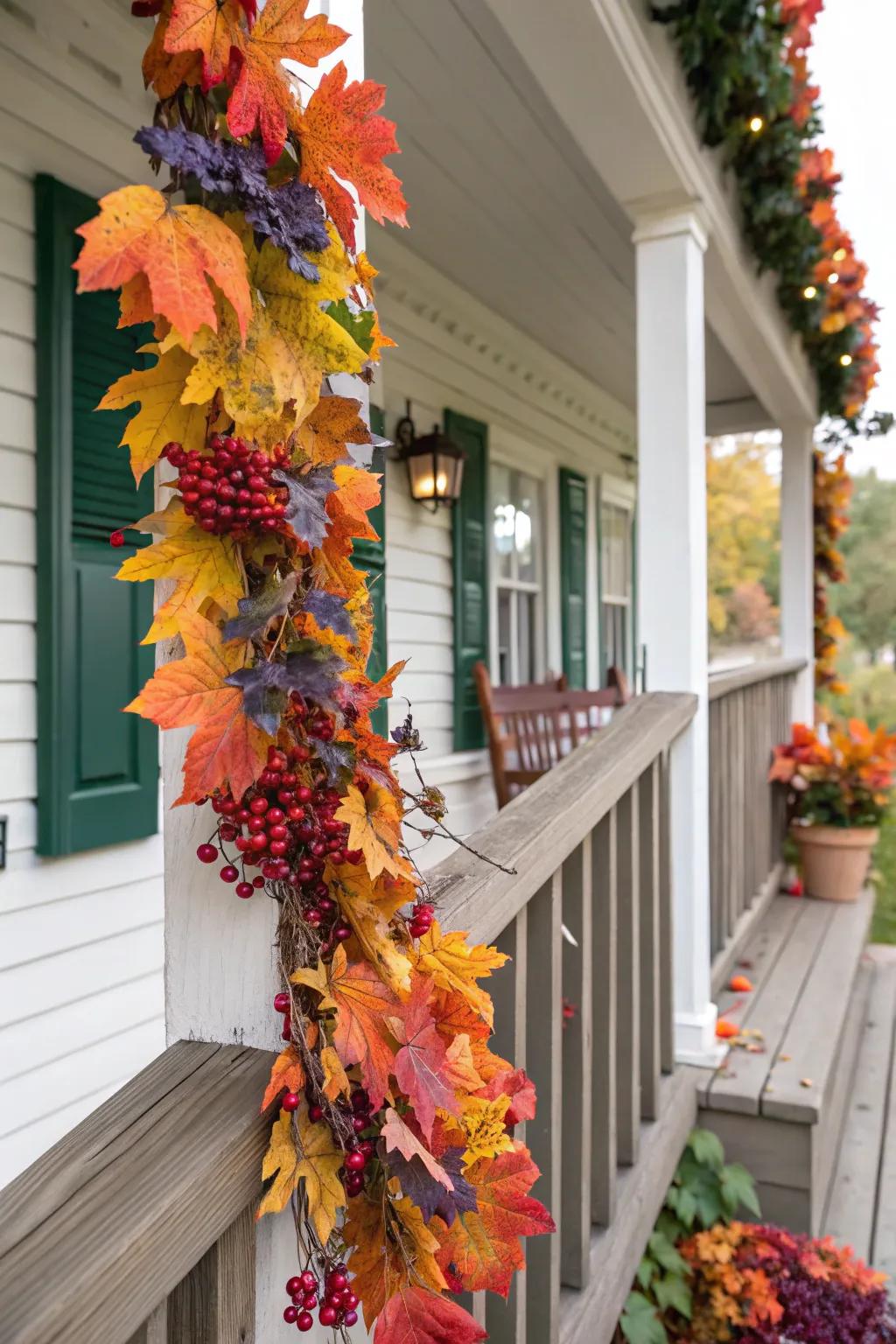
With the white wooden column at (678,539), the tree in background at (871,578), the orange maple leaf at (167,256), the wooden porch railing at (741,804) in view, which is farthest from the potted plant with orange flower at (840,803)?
the tree in background at (871,578)

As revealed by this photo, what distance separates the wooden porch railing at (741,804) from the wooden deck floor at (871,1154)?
0.58 metres

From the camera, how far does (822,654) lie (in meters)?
5.83

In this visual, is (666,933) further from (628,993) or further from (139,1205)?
(139,1205)

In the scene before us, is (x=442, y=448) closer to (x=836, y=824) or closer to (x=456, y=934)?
(x=836, y=824)

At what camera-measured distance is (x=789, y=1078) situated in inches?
90.3

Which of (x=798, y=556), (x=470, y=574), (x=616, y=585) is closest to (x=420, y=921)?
(x=470, y=574)

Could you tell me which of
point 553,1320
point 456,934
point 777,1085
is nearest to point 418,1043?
point 456,934

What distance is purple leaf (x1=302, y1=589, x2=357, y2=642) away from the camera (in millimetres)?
717

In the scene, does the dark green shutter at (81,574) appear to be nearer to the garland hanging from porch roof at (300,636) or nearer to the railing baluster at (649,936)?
the railing baluster at (649,936)

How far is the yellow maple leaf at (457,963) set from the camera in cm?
85

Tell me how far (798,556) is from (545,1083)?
431 centimetres

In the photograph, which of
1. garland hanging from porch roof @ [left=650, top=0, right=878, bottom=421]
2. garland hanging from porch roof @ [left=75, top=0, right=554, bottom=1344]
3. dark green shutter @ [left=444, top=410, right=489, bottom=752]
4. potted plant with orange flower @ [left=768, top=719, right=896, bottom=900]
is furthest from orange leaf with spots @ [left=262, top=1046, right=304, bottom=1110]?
potted plant with orange flower @ [left=768, top=719, right=896, bottom=900]

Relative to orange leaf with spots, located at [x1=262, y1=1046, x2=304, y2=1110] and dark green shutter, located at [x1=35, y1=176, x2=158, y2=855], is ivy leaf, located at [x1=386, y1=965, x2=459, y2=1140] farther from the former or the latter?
dark green shutter, located at [x1=35, y1=176, x2=158, y2=855]

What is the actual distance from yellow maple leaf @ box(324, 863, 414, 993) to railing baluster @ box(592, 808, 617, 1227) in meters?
0.97
